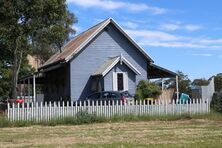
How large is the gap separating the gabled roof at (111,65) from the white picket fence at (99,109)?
29.8 feet

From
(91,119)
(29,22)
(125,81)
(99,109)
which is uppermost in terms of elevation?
(29,22)

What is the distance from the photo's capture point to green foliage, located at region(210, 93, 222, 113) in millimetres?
31562

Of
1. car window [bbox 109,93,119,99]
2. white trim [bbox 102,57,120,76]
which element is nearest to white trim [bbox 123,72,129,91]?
white trim [bbox 102,57,120,76]

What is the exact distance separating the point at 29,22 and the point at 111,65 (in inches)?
287

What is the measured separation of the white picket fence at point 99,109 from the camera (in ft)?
78.6

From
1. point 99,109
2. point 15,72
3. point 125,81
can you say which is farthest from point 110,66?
point 99,109

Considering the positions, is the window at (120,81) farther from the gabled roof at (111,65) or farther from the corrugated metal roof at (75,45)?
the corrugated metal roof at (75,45)

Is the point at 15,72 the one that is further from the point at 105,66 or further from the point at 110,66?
the point at 110,66

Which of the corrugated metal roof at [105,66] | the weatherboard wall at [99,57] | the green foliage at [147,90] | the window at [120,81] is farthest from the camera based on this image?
the weatherboard wall at [99,57]

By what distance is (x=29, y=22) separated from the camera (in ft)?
124

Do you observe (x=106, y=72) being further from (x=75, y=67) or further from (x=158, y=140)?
(x=158, y=140)

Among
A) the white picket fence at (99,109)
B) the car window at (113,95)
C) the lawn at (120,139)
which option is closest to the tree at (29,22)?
the car window at (113,95)

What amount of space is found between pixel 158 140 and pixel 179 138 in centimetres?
83

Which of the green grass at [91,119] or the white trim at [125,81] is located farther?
the white trim at [125,81]
